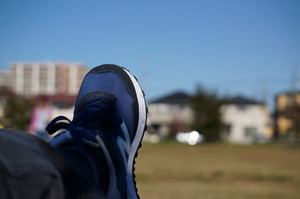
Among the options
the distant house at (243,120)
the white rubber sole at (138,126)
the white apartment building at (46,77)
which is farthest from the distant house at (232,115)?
the white rubber sole at (138,126)

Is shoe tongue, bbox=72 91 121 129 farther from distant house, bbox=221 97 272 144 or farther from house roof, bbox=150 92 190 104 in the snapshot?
distant house, bbox=221 97 272 144

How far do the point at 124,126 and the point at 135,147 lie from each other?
4.5 inches

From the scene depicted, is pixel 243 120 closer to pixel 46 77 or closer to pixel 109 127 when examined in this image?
pixel 46 77

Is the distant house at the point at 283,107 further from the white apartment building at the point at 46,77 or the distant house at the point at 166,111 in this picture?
the white apartment building at the point at 46,77

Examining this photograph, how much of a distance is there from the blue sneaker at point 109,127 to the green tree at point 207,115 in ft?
110

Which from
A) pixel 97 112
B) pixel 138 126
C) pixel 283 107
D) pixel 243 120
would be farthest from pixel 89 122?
pixel 283 107

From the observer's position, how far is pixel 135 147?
1.90 m

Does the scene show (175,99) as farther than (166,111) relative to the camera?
Yes

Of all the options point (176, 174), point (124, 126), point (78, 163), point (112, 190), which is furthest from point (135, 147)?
point (176, 174)

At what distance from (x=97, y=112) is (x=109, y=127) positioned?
0.07 meters

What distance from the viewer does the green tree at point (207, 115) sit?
116ft

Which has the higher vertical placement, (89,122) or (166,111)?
(89,122)

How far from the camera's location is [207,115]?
35594mm

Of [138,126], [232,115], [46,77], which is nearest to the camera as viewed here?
[138,126]
